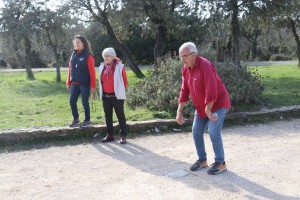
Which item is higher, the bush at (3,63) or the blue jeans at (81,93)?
the bush at (3,63)

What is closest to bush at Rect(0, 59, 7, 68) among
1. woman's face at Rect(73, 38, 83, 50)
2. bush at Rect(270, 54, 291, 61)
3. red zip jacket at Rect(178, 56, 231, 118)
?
bush at Rect(270, 54, 291, 61)

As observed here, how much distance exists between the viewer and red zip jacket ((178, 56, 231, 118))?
15.2ft

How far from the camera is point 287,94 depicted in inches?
456

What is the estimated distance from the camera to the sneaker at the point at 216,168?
5.11 m

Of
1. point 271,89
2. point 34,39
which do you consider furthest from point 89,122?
point 34,39

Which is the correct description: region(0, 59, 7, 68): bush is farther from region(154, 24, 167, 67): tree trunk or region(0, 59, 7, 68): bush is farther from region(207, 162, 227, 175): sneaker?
region(207, 162, 227, 175): sneaker

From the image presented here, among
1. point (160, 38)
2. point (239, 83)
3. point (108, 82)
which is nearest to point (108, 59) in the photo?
point (108, 82)

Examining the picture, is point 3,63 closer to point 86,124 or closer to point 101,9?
point 101,9

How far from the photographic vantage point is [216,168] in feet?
16.9

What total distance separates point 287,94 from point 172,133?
18.3 ft

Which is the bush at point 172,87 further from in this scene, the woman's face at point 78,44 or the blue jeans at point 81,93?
the woman's face at point 78,44

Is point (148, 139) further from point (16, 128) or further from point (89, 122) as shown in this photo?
point (16, 128)

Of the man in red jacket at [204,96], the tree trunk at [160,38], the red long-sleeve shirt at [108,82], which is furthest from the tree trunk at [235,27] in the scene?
the man in red jacket at [204,96]

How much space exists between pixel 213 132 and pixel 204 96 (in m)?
0.51
